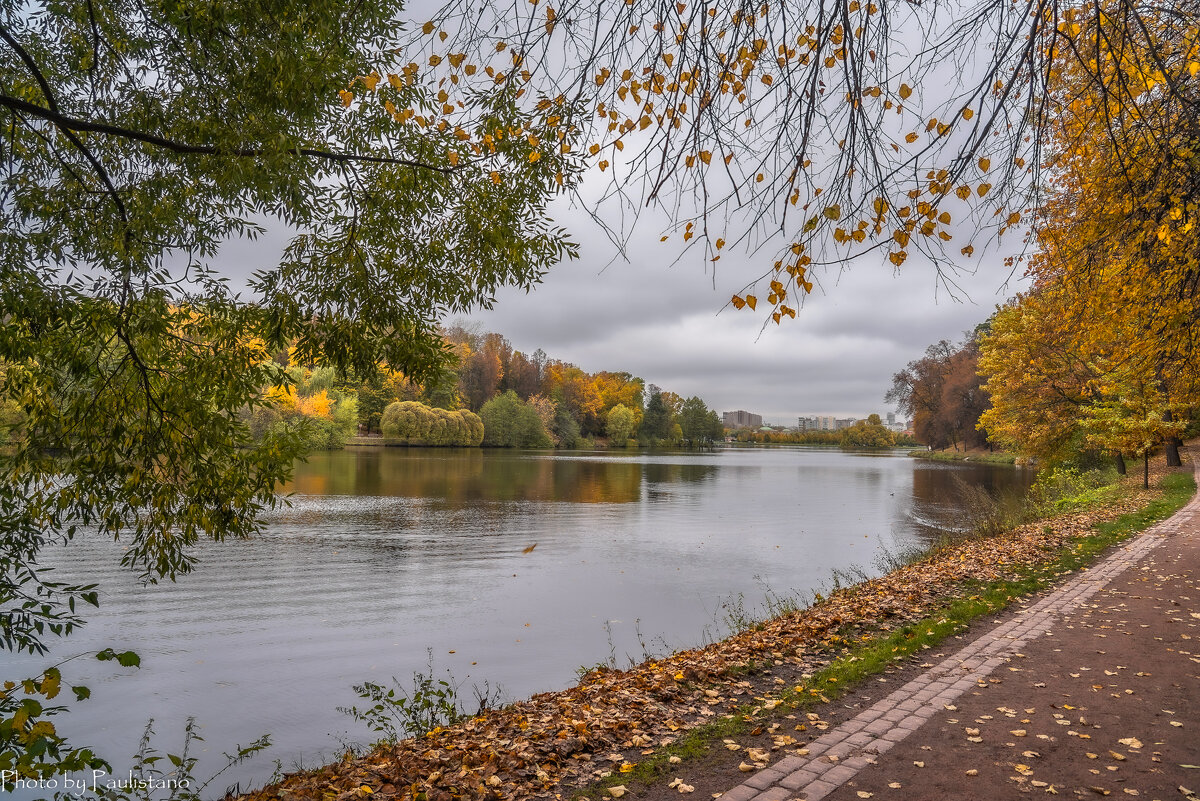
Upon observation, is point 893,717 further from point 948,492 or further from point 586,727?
point 948,492

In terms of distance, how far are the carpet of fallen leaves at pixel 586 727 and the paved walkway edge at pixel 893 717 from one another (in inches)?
32.9

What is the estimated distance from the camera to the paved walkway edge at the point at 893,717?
12.4 ft

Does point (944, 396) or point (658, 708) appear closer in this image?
point (658, 708)

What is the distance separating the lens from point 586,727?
4.91 m

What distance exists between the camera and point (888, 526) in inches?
857

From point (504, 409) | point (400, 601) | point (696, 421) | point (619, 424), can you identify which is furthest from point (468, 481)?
point (696, 421)

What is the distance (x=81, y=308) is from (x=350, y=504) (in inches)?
806

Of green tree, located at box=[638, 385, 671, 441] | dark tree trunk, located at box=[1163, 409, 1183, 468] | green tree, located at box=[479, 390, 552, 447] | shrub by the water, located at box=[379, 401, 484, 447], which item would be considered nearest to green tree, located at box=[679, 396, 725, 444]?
green tree, located at box=[638, 385, 671, 441]

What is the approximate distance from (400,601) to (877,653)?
828 cm

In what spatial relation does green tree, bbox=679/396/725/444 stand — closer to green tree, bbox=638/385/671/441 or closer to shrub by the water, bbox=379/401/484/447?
green tree, bbox=638/385/671/441

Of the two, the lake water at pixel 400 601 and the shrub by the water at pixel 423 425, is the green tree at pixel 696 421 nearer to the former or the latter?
the shrub by the water at pixel 423 425

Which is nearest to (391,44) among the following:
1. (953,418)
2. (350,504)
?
(350,504)

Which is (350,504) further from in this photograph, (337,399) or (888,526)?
(337,399)

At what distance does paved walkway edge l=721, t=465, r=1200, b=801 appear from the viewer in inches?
149
